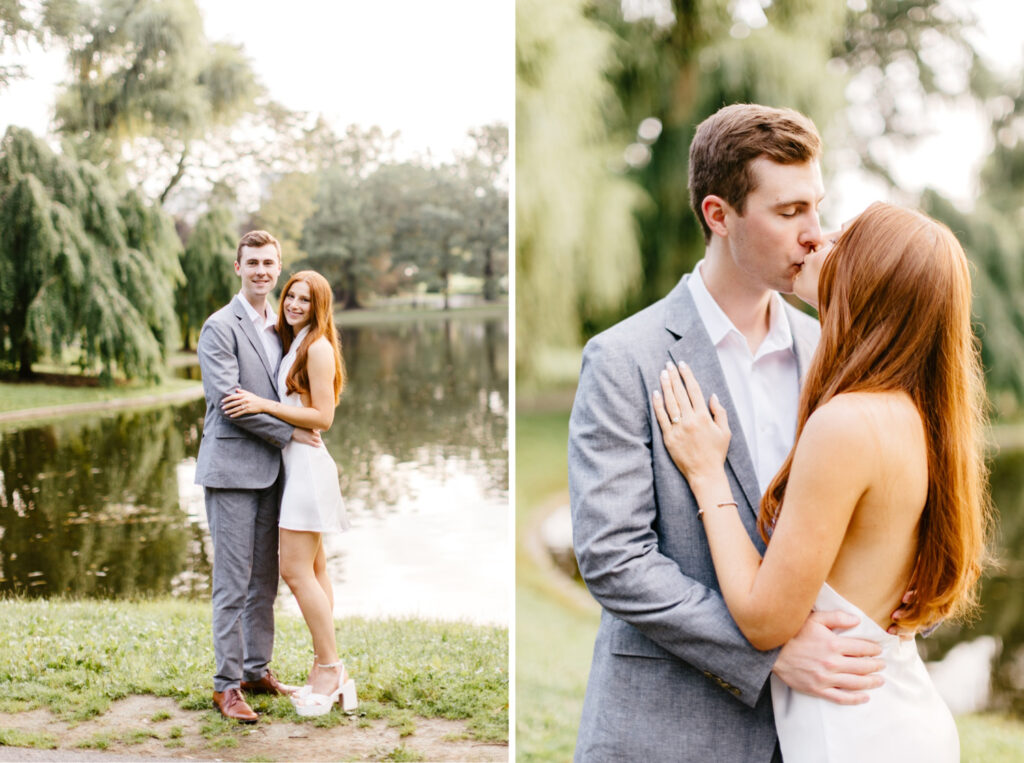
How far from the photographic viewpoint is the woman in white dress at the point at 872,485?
3.62 feet

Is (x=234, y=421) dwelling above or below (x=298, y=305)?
below


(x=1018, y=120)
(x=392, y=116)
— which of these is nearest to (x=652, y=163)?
(x=392, y=116)

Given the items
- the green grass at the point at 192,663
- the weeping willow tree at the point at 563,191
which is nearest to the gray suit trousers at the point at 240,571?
the green grass at the point at 192,663

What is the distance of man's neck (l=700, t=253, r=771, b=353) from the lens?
1.34m

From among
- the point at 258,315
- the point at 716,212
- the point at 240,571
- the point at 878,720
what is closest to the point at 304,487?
the point at 240,571

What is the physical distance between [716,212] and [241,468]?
A: 1816mm

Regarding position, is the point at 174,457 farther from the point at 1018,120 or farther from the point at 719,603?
the point at 1018,120

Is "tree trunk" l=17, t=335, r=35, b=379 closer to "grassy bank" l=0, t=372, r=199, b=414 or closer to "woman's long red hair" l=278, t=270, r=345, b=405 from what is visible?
"grassy bank" l=0, t=372, r=199, b=414

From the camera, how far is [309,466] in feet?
8.83

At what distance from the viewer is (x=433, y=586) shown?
3.18 m

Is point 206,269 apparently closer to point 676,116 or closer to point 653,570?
point 676,116

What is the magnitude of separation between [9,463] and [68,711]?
0.95 meters

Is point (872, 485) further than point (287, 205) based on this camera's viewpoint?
No

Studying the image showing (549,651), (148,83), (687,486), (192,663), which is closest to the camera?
(687,486)
